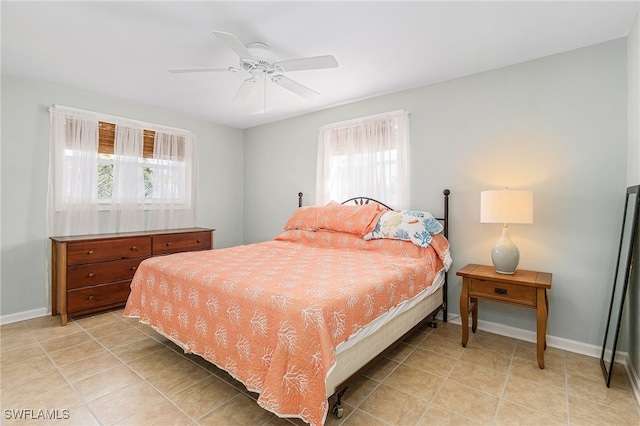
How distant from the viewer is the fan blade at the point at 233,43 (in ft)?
5.96

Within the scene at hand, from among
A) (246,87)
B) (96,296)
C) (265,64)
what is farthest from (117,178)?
(265,64)

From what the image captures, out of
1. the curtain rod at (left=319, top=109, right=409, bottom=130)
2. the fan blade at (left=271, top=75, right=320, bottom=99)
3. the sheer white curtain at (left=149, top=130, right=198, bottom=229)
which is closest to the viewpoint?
the fan blade at (left=271, top=75, right=320, bottom=99)

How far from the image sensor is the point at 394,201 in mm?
3506

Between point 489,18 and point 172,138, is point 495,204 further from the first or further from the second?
point 172,138

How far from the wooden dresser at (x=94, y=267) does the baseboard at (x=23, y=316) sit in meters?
0.11

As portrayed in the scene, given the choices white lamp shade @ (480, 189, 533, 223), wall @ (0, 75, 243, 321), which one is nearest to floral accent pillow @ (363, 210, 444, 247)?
white lamp shade @ (480, 189, 533, 223)

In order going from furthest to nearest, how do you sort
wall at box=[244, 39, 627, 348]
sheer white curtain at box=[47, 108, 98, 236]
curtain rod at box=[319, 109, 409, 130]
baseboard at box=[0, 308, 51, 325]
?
curtain rod at box=[319, 109, 409, 130]
sheer white curtain at box=[47, 108, 98, 236]
baseboard at box=[0, 308, 51, 325]
wall at box=[244, 39, 627, 348]

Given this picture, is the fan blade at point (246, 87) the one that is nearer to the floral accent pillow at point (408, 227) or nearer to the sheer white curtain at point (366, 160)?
the sheer white curtain at point (366, 160)

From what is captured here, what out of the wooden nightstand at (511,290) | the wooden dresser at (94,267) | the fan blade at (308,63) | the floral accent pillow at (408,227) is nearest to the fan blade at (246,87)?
the fan blade at (308,63)

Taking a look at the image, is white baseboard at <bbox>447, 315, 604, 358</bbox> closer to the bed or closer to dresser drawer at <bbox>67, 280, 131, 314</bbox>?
the bed

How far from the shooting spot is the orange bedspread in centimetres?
142

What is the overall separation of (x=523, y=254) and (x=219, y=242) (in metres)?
4.15

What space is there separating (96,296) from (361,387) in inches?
115

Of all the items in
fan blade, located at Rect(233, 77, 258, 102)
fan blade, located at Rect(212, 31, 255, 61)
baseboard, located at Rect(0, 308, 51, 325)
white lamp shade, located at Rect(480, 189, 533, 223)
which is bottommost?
baseboard, located at Rect(0, 308, 51, 325)
